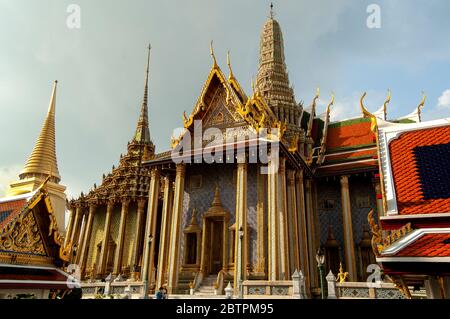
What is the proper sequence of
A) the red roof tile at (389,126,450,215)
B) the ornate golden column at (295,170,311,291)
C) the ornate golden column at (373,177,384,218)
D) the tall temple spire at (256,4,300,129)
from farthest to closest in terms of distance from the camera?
the tall temple spire at (256,4,300,129) → the ornate golden column at (373,177,384,218) → the ornate golden column at (295,170,311,291) → the red roof tile at (389,126,450,215)

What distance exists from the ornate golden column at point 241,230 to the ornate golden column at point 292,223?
2632 millimetres

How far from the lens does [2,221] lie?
7.04 m

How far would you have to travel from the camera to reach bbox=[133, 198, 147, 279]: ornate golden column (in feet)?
78.4

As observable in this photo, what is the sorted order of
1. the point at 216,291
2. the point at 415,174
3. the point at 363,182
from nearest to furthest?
the point at 415,174 → the point at 216,291 → the point at 363,182

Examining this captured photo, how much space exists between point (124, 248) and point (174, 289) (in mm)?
11578

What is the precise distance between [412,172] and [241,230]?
7700 mm

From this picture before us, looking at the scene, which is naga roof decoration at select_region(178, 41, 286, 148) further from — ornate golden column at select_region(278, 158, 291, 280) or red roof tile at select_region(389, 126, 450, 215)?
red roof tile at select_region(389, 126, 450, 215)

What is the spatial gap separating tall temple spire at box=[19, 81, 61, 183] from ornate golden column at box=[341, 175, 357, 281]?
21.8 metres

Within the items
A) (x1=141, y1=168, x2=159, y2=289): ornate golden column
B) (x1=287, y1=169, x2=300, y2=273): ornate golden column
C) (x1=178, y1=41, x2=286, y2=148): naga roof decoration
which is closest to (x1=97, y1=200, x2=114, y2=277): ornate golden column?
(x1=141, y1=168, x2=159, y2=289): ornate golden column

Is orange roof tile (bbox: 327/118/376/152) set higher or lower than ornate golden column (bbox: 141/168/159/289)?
higher

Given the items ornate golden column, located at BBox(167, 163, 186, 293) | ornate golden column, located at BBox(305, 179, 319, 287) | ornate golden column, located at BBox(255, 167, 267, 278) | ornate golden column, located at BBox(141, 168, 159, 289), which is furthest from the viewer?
ornate golden column, located at BBox(305, 179, 319, 287)
